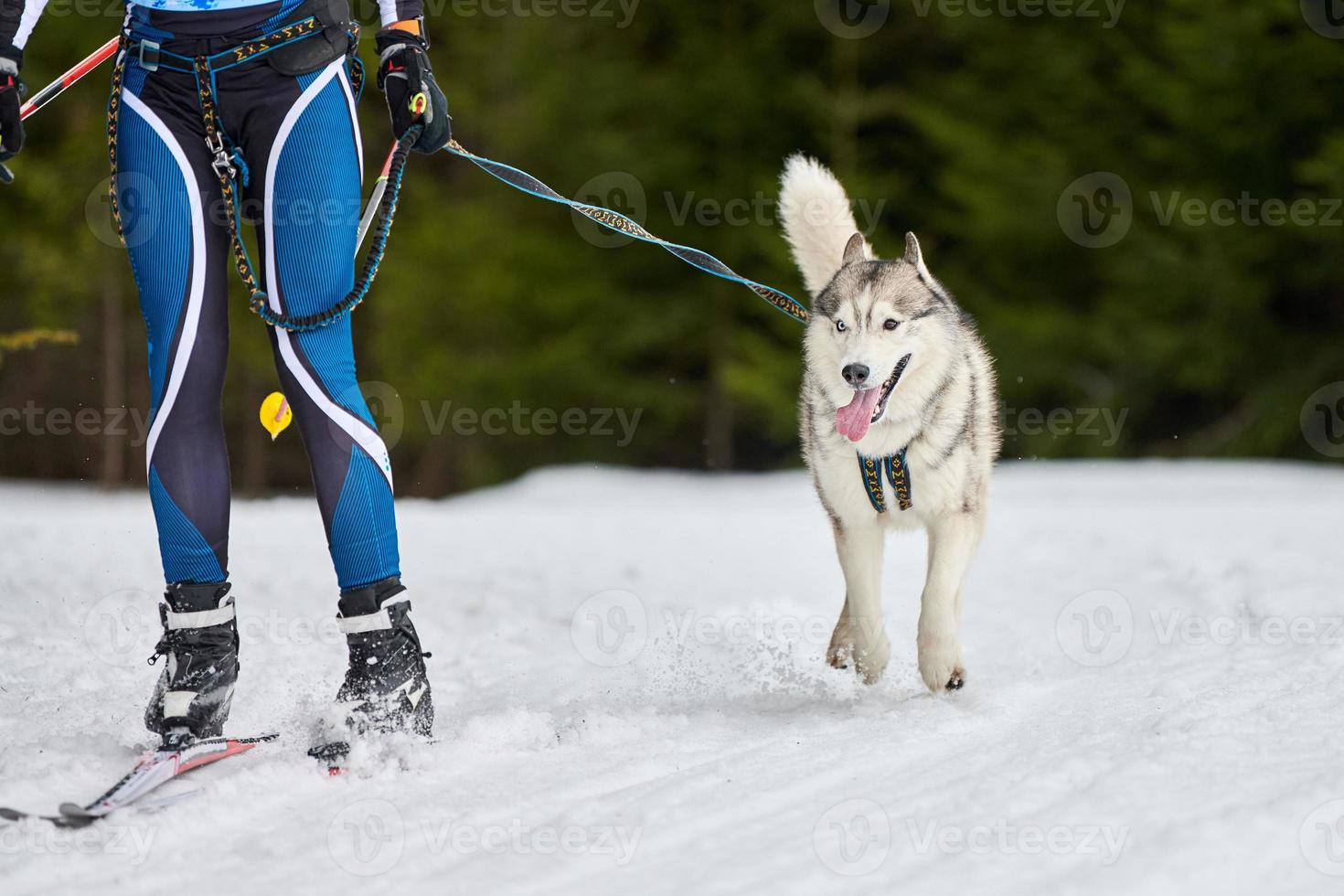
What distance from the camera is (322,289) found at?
2518 millimetres

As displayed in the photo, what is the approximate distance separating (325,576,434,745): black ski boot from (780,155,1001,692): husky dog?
124 centimetres

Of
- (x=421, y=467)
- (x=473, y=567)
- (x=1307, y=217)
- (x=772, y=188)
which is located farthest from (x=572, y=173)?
(x=473, y=567)

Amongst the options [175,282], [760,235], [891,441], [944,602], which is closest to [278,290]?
[175,282]

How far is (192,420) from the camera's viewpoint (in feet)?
8.05

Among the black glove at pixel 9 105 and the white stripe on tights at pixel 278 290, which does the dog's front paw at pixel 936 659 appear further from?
the black glove at pixel 9 105

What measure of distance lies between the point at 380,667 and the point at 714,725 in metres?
0.79

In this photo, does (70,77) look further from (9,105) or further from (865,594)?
(865,594)

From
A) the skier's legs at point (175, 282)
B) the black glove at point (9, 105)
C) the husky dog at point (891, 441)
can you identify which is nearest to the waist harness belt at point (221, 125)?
the skier's legs at point (175, 282)

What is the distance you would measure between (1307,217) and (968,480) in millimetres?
8350

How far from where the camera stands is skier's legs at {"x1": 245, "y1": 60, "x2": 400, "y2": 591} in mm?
2482

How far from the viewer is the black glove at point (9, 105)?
2359 millimetres

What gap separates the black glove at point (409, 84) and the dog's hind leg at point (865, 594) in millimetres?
1484

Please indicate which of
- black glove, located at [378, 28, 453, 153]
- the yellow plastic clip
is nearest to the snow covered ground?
the yellow plastic clip

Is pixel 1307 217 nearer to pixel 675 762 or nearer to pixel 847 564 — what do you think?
pixel 847 564
